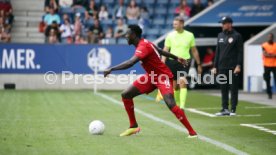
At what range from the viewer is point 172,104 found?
12094 mm

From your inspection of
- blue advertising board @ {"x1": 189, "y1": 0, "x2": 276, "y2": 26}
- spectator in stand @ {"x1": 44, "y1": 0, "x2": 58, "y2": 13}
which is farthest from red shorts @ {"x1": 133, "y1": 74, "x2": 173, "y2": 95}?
spectator in stand @ {"x1": 44, "y1": 0, "x2": 58, "y2": 13}

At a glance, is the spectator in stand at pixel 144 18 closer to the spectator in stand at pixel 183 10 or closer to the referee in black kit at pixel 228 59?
the spectator in stand at pixel 183 10

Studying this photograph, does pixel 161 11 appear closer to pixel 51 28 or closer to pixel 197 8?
pixel 197 8

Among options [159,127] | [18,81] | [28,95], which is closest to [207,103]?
[28,95]

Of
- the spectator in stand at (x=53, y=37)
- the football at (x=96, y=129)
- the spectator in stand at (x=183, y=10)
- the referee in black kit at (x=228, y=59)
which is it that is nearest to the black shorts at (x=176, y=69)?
the referee in black kit at (x=228, y=59)

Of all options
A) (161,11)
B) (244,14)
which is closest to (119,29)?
(161,11)

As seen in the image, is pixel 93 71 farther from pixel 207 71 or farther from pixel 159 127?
pixel 159 127

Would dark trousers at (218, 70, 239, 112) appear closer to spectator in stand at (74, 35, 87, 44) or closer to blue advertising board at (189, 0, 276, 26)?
blue advertising board at (189, 0, 276, 26)

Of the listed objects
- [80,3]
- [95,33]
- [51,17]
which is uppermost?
[80,3]

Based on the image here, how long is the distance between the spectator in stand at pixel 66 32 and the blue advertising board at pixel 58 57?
1.83 metres

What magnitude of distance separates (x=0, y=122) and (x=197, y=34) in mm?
16877

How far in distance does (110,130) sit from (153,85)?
1422 mm

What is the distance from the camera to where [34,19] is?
32719mm

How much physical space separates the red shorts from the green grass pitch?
2.47ft
